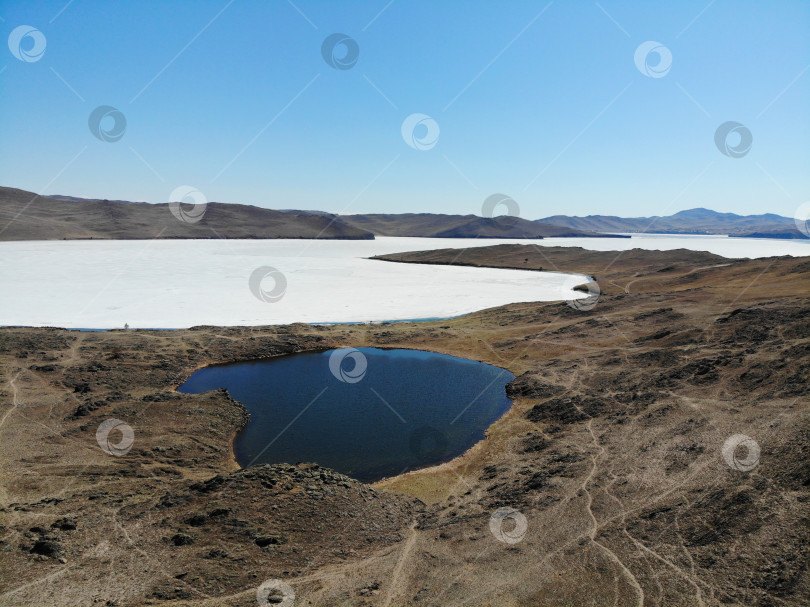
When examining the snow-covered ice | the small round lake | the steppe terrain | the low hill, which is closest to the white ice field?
the snow-covered ice

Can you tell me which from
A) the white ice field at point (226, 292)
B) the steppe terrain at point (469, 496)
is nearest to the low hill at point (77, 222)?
the white ice field at point (226, 292)

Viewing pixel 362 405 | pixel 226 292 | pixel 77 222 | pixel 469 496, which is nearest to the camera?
pixel 469 496

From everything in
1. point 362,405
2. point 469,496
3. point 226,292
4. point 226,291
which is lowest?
point 469,496

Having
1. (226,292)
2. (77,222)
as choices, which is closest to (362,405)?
(226,292)

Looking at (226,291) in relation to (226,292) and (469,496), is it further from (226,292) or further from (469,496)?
(469,496)

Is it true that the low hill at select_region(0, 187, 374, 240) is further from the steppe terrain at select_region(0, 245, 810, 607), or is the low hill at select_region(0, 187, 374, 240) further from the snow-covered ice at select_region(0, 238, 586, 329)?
the steppe terrain at select_region(0, 245, 810, 607)

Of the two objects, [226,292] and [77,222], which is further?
[77,222]
